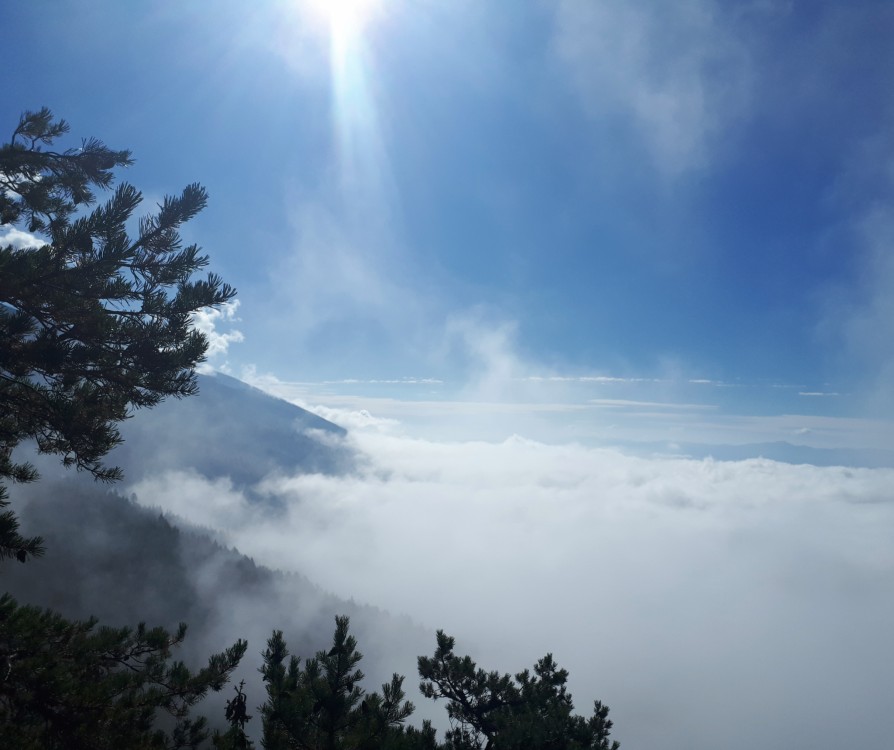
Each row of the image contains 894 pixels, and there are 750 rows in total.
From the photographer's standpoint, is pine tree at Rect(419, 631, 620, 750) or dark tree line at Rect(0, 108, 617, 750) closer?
dark tree line at Rect(0, 108, 617, 750)

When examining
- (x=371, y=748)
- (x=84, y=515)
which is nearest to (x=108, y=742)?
(x=371, y=748)

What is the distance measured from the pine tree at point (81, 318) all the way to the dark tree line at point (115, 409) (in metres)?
0.03

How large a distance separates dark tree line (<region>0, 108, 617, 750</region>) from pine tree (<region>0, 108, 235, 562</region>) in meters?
0.03

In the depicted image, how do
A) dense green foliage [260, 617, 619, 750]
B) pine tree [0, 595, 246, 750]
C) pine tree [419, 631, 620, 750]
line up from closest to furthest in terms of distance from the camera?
pine tree [0, 595, 246, 750]
dense green foliage [260, 617, 619, 750]
pine tree [419, 631, 620, 750]

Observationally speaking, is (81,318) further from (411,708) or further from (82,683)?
(411,708)

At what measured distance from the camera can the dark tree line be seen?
799 cm

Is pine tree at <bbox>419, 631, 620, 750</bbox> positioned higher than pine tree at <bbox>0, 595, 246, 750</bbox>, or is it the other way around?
pine tree at <bbox>0, 595, 246, 750</bbox>

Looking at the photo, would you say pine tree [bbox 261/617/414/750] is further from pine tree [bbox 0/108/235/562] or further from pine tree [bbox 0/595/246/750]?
pine tree [bbox 0/108/235/562]

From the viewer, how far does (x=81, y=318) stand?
29.9 ft

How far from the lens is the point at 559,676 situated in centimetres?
1280

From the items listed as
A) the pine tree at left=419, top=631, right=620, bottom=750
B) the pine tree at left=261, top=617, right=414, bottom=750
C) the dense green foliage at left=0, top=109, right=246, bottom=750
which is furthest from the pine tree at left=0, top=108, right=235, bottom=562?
the pine tree at left=419, top=631, right=620, bottom=750

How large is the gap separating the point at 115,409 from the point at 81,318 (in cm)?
191

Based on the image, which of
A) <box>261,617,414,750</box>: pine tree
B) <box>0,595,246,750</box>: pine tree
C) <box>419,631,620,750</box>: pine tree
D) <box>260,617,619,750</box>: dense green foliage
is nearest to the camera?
<box>0,595,246,750</box>: pine tree

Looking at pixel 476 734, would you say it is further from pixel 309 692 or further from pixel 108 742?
pixel 108 742
